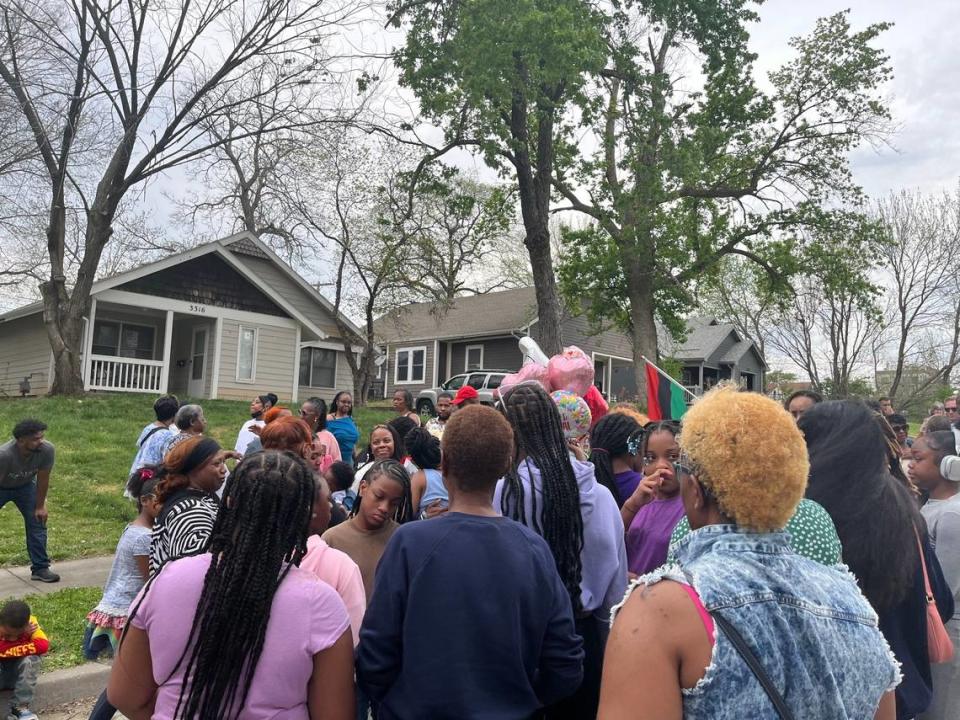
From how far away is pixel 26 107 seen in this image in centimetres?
1738

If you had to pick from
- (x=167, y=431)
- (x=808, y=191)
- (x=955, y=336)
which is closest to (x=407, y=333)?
(x=808, y=191)

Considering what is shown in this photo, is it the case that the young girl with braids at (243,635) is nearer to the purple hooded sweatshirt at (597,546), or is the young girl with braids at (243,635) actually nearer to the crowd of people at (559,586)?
the crowd of people at (559,586)

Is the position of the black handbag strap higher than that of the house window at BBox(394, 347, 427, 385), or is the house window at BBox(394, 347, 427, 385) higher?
the house window at BBox(394, 347, 427, 385)

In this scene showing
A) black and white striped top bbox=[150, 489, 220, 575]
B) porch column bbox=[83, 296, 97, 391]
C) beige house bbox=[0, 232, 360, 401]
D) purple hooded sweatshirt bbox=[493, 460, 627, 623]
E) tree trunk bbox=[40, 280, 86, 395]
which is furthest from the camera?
beige house bbox=[0, 232, 360, 401]

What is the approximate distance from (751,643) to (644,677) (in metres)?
0.23

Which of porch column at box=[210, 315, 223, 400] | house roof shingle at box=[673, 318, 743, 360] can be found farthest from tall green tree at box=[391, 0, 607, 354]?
house roof shingle at box=[673, 318, 743, 360]

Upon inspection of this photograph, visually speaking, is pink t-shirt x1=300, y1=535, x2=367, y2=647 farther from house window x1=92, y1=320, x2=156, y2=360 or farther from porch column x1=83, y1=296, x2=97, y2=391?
house window x1=92, y1=320, x2=156, y2=360

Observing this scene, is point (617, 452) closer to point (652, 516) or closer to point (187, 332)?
point (652, 516)

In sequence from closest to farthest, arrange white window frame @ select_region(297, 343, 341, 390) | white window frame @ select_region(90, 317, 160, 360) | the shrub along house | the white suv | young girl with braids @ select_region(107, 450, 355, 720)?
1. young girl with braids @ select_region(107, 450, 355, 720)
2. white window frame @ select_region(90, 317, 160, 360)
3. the white suv
4. white window frame @ select_region(297, 343, 341, 390)
5. the shrub along house

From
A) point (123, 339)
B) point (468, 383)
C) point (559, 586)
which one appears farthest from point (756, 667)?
point (468, 383)

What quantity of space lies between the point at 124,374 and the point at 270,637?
19.8m

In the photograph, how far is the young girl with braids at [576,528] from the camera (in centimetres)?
276

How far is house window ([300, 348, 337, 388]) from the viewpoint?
26.6 meters

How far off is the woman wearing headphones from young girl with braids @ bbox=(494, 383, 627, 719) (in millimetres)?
1345
